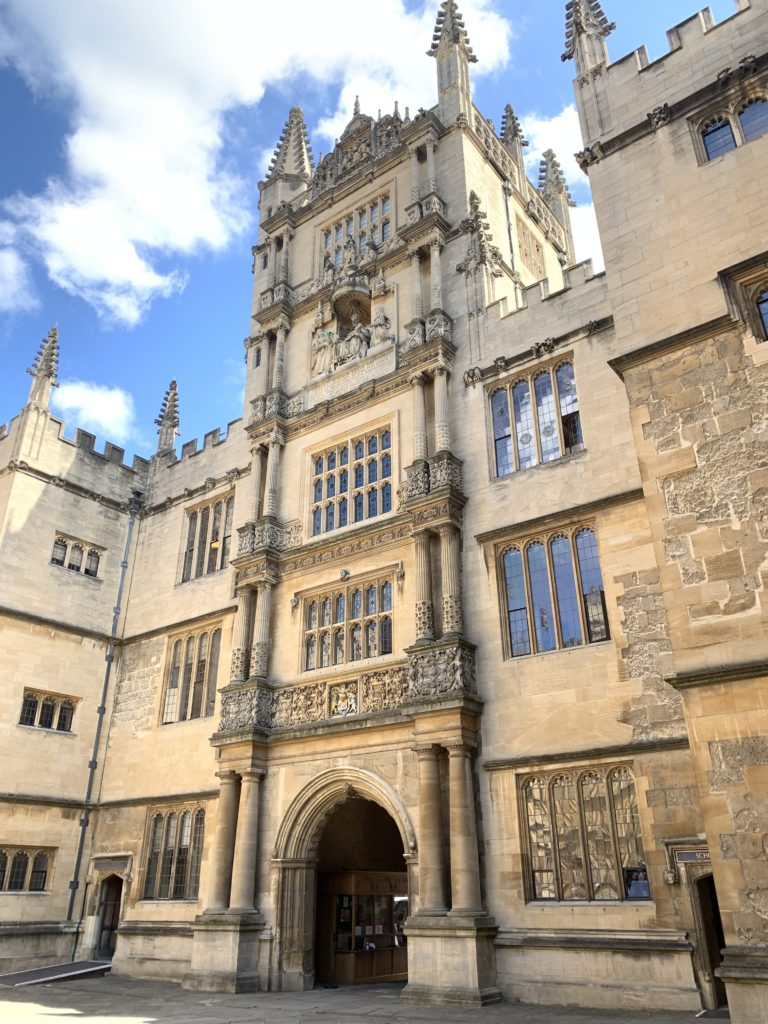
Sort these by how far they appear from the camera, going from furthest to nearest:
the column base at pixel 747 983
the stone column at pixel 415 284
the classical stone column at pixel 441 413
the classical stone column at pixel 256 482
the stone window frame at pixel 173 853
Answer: the classical stone column at pixel 256 482, the stone column at pixel 415 284, the stone window frame at pixel 173 853, the classical stone column at pixel 441 413, the column base at pixel 747 983

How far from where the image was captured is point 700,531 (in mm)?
10812

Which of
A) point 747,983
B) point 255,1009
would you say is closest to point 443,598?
point 255,1009

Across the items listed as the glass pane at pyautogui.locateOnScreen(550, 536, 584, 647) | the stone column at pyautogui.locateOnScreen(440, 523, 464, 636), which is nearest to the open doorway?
the stone column at pyautogui.locateOnScreen(440, 523, 464, 636)

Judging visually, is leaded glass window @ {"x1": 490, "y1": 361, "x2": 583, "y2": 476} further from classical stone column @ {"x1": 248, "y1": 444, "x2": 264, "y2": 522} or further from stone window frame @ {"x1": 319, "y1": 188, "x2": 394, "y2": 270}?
stone window frame @ {"x1": 319, "y1": 188, "x2": 394, "y2": 270}

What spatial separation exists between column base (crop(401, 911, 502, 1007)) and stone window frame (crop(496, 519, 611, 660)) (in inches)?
194

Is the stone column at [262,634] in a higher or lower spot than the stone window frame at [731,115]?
lower

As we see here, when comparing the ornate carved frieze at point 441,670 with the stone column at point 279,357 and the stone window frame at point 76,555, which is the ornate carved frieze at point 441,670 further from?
the stone window frame at point 76,555

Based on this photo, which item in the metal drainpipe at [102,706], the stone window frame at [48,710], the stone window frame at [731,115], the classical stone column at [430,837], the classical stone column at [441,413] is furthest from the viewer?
the stone window frame at [48,710]

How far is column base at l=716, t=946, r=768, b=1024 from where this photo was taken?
27.9ft

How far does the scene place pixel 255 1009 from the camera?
13.8m

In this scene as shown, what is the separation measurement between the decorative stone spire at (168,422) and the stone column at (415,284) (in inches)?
451

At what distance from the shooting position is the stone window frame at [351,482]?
65.1ft

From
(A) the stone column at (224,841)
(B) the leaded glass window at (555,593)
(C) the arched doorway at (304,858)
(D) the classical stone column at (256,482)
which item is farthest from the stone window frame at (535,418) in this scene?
(A) the stone column at (224,841)

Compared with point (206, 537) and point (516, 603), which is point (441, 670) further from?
point (206, 537)
